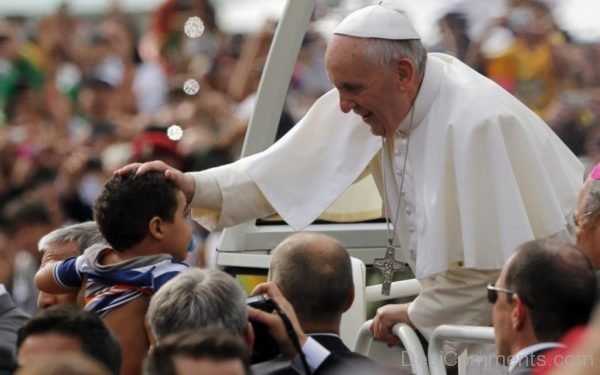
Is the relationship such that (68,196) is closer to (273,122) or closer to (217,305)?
(273,122)

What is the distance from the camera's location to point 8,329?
483 cm

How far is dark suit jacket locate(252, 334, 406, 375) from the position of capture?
3877 millimetres

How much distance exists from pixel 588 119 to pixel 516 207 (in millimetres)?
2055

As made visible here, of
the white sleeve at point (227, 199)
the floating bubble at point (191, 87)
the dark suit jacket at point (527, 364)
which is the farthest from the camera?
the floating bubble at point (191, 87)

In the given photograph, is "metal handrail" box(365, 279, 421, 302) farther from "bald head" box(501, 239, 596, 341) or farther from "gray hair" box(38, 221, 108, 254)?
"bald head" box(501, 239, 596, 341)

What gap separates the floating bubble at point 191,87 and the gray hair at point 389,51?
3.83 metres

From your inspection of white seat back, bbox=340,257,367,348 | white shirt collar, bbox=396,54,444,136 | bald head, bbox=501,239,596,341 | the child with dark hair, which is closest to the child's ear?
the child with dark hair

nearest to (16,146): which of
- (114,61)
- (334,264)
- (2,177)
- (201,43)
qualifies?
(2,177)

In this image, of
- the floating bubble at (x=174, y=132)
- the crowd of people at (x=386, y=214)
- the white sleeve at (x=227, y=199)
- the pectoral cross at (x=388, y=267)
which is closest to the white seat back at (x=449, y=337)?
the crowd of people at (x=386, y=214)

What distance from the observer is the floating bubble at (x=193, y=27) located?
29.5 ft

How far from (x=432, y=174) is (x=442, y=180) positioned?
52mm

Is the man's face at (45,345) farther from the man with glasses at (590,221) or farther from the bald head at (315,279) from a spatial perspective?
the man with glasses at (590,221)

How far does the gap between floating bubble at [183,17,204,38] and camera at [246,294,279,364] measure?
5.16 metres

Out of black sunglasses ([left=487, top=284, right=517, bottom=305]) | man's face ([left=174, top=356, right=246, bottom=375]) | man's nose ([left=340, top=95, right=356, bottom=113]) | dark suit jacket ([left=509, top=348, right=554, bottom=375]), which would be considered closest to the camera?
man's face ([left=174, top=356, right=246, bottom=375])
